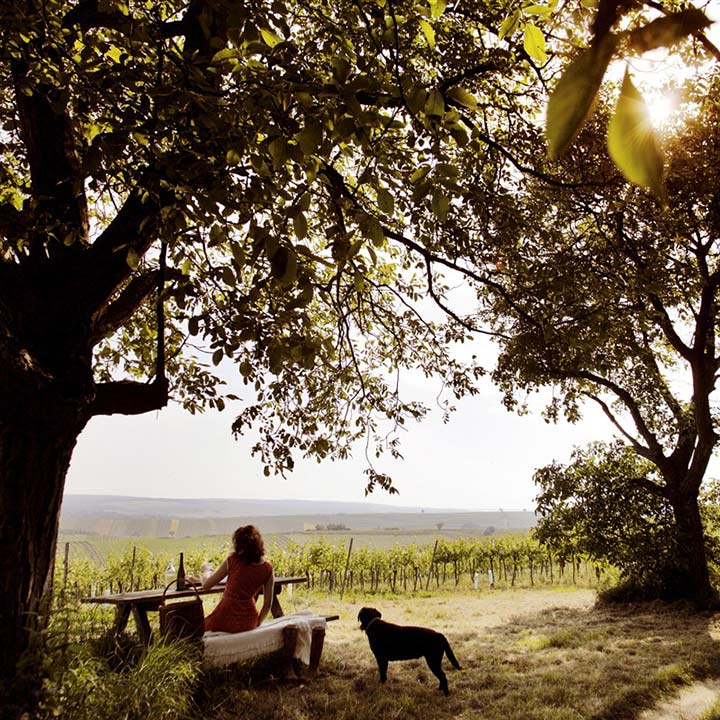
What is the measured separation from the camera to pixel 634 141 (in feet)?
1.36

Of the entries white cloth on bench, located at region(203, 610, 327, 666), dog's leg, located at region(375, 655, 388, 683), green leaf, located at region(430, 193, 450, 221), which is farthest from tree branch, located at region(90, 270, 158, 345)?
dog's leg, located at region(375, 655, 388, 683)

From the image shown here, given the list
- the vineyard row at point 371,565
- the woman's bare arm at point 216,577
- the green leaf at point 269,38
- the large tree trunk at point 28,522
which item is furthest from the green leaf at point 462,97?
the vineyard row at point 371,565

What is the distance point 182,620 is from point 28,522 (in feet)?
6.77

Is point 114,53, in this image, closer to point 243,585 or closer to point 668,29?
point 668,29

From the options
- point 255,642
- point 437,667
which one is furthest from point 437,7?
point 437,667

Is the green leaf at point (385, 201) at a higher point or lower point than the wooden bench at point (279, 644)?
higher

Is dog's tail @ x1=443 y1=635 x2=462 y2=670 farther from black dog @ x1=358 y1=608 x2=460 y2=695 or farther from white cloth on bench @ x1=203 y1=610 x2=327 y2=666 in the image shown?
white cloth on bench @ x1=203 y1=610 x2=327 y2=666

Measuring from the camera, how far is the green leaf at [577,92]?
41 centimetres

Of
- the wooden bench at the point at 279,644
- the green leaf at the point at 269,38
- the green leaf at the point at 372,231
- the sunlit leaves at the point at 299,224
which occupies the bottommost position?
the wooden bench at the point at 279,644

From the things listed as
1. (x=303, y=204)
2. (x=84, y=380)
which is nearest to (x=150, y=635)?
(x=84, y=380)

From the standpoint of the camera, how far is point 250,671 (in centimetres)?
607

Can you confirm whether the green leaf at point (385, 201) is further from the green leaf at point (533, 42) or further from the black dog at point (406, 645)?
the black dog at point (406, 645)

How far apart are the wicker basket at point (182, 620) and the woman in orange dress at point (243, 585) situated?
0.54 meters

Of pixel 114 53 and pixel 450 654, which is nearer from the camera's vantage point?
pixel 114 53
